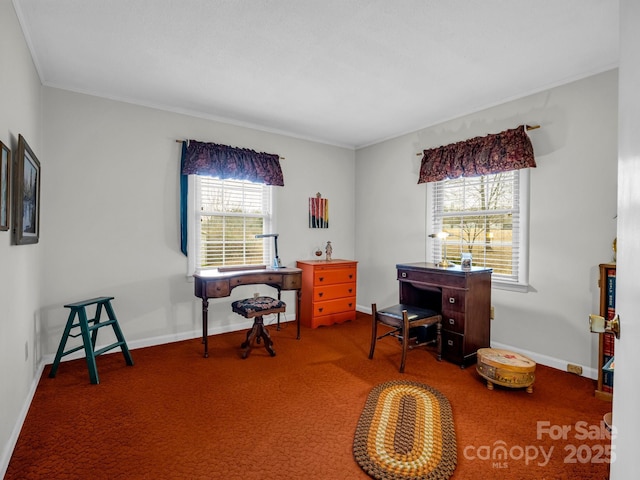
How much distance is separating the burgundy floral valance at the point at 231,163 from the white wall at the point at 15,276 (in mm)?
1356

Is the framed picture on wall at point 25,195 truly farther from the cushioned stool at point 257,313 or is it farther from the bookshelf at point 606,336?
the bookshelf at point 606,336

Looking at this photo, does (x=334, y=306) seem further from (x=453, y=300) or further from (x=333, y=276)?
(x=453, y=300)

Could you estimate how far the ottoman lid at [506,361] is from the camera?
2545 mm

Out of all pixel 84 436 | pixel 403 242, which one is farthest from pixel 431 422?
pixel 403 242

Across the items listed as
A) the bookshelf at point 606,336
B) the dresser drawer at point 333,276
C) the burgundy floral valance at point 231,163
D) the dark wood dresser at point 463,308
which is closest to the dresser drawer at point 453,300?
the dark wood dresser at point 463,308

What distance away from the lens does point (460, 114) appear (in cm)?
379

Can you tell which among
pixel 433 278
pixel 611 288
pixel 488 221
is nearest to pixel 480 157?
pixel 488 221

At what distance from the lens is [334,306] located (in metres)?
4.49

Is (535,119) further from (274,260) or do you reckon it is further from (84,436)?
(84,436)

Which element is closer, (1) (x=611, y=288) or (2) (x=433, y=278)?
(1) (x=611, y=288)

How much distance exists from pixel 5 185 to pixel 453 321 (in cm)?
341

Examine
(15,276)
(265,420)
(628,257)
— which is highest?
(628,257)

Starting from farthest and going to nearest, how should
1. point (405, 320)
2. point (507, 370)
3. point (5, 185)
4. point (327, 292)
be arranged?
point (327, 292)
point (405, 320)
point (507, 370)
point (5, 185)

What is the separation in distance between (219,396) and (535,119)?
3722mm
